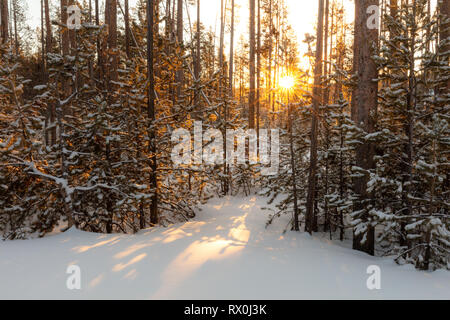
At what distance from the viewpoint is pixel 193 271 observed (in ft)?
11.6

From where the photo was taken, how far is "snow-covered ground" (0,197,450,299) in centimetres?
305

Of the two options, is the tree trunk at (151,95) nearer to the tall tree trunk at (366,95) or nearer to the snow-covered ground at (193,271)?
the snow-covered ground at (193,271)

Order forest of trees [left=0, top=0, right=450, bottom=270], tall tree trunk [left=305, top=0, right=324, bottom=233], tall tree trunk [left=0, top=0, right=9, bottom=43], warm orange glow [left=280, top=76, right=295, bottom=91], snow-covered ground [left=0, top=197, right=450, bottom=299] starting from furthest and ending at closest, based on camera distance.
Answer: tall tree trunk [left=0, top=0, right=9, bottom=43] < warm orange glow [left=280, top=76, right=295, bottom=91] < tall tree trunk [left=305, top=0, right=324, bottom=233] < forest of trees [left=0, top=0, right=450, bottom=270] < snow-covered ground [left=0, top=197, right=450, bottom=299]

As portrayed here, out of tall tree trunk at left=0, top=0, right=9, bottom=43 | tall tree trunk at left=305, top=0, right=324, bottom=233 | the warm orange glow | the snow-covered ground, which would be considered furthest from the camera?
tall tree trunk at left=0, top=0, right=9, bottom=43

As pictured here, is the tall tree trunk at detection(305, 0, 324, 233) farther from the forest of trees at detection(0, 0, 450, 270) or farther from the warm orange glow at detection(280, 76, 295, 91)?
the warm orange glow at detection(280, 76, 295, 91)

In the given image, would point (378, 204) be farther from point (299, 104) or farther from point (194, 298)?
point (194, 298)

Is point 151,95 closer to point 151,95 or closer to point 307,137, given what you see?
point 151,95

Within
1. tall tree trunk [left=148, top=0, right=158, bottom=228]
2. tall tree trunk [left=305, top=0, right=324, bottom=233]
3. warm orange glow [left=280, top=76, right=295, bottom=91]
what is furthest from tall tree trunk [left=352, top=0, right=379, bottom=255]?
tall tree trunk [left=148, top=0, right=158, bottom=228]

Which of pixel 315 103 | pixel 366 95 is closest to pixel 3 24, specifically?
pixel 315 103

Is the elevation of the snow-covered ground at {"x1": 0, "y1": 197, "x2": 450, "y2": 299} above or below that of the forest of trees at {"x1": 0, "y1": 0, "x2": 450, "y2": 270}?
below

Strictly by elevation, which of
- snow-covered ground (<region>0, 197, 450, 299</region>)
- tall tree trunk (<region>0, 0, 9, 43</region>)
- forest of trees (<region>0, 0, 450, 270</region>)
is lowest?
snow-covered ground (<region>0, 197, 450, 299</region>)

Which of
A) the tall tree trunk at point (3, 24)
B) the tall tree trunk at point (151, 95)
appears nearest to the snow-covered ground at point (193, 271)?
the tall tree trunk at point (151, 95)

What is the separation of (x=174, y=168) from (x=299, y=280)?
459 centimetres

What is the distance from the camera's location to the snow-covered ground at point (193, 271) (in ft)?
10.0
